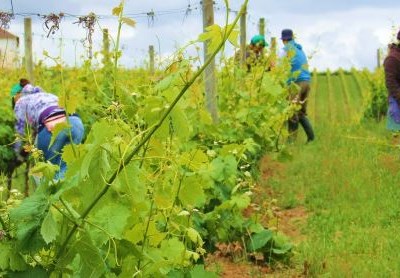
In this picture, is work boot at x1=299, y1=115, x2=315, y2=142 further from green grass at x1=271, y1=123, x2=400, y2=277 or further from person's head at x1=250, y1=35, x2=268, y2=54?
person's head at x1=250, y1=35, x2=268, y2=54

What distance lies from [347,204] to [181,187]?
4.65 m

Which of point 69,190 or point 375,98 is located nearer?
point 69,190

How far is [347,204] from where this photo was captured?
7.94m

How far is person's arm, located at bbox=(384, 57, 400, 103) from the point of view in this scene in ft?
28.4

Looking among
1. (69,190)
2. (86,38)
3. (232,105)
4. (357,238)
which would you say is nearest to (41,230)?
(69,190)

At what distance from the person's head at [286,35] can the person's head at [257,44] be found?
356mm

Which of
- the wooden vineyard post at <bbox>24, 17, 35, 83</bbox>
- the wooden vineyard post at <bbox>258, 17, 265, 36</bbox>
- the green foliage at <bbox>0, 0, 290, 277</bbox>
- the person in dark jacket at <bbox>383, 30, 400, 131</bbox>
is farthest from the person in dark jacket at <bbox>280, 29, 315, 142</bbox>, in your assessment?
the green foliage at <bbox>0, 0, 290, 277</bbox>

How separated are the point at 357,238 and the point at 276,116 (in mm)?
2856

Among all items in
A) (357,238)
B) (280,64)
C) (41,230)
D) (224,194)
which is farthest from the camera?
(280,64)

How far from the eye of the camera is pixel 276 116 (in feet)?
29.9

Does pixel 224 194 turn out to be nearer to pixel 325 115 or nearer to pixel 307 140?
pixel 307 140

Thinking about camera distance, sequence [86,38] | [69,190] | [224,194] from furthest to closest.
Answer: [224,194] → [86,38] → [69,190]

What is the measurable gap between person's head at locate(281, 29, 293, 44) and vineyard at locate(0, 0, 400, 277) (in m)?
1.65

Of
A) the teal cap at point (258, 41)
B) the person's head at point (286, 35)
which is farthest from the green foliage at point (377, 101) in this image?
the teal cap at point (258, 41)
